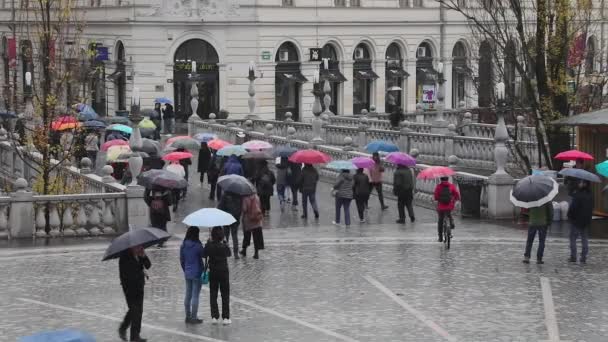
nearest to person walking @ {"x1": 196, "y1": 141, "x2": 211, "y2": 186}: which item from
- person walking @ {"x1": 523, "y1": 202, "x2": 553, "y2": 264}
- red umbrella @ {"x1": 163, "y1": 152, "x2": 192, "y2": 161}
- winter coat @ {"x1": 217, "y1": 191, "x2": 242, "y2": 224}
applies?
red umbrella @ {"x1": 163, "y1": 152, "x2": 192, "y2": 161}

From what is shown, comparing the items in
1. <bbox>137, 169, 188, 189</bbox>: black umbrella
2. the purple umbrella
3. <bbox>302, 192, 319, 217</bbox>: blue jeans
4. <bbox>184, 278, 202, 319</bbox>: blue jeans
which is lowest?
<bbox>184, 278, 202, 319</bbox>: blue jeans

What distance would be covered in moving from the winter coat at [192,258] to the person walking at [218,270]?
157mm

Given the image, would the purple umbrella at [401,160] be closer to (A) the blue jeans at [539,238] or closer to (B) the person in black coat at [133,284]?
(A) the blue jeans at [539,238]

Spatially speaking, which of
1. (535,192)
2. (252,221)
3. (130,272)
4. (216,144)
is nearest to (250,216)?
(252,221)

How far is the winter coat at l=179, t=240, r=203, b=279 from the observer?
59.3 feet

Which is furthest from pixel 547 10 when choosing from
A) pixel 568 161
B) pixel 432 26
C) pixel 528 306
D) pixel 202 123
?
pixel 432 26

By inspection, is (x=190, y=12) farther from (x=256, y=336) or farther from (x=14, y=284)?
(x=256, y=336)

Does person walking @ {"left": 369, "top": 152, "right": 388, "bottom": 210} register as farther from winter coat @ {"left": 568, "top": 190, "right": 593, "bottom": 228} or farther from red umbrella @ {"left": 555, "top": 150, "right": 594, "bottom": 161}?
winter coat @ {"left": 568, "top": 190, "right": 593, "bottom": 228}

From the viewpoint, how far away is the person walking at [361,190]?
95.6ft

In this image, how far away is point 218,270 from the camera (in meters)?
17.9

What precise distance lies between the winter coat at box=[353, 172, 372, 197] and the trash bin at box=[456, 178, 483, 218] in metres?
2.13

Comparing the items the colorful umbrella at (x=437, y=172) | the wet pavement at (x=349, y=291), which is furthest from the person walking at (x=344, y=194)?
the colorful umbrella at (x=437, y=172)

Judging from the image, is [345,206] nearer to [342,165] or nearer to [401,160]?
[342,165]

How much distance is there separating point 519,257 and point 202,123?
26.7 metres
